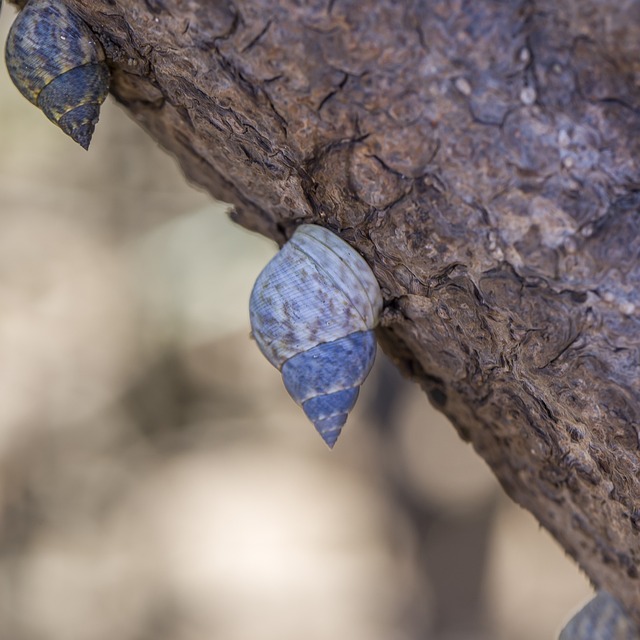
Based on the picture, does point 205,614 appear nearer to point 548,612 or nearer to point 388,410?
point 388,410

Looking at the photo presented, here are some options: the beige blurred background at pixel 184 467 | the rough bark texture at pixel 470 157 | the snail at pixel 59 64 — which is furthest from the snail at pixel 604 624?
the beige blurred background at pixel 184 467

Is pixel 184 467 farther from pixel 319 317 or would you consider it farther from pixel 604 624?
pixel 319 317

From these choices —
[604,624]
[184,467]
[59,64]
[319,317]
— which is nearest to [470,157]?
[319,317]

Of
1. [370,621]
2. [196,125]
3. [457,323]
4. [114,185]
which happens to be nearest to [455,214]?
[457,323]

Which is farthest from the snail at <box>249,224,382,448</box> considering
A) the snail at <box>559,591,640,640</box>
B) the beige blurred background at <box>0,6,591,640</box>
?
the beige blurred background at <box>0,6,591,640</box>

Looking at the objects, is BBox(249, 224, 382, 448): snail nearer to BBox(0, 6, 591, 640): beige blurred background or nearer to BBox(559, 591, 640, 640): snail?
BBox(559, 591, 640, 640): snail

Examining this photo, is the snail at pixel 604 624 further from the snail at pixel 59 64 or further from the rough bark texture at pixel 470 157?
the snail at pixel 59 64
